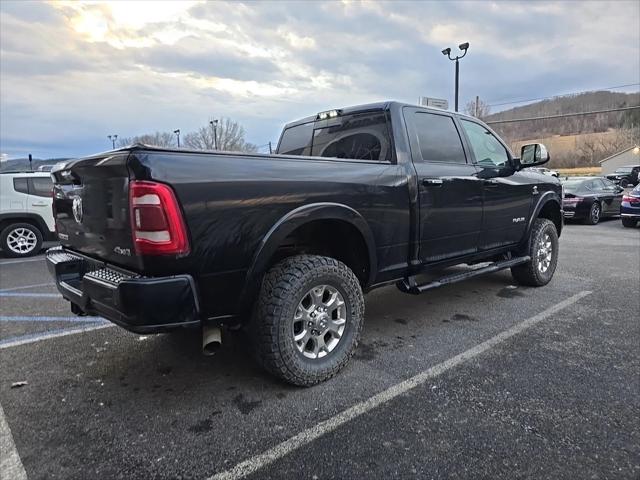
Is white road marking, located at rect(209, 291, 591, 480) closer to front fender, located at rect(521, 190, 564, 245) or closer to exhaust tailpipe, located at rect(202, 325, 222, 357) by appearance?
exhaust tailpipe, located at rect(202, 325, 222, 357)

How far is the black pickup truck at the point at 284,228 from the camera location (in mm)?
2238

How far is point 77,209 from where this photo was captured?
277 centimetres

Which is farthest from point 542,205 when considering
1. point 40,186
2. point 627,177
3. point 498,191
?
point 627,177

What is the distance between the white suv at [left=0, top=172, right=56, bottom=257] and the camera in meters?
8.73

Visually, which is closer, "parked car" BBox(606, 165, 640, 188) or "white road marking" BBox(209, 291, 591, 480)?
"white road marking" BBox(209, 291, 591, 480)

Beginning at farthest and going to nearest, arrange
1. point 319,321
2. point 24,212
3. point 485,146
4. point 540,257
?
point 24,212, point 540,257, point 485,146, point 319,321

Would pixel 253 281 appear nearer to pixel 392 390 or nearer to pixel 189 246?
pixel 189 246

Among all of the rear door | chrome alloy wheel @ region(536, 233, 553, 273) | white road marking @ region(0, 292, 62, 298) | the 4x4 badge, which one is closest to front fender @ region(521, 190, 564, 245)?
chrome alloy wheel @ region(536, 233, 553, 273)

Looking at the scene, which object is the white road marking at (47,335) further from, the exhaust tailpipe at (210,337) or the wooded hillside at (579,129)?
the wooded hillside at (579,129)

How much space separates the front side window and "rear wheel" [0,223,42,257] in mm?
8779

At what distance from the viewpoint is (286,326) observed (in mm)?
2660

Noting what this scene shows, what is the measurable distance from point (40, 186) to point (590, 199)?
47.2 feet

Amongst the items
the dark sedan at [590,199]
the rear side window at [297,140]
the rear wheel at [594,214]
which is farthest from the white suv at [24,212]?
the rear wheel at [594,214]

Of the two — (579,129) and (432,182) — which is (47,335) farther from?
(579,129)
